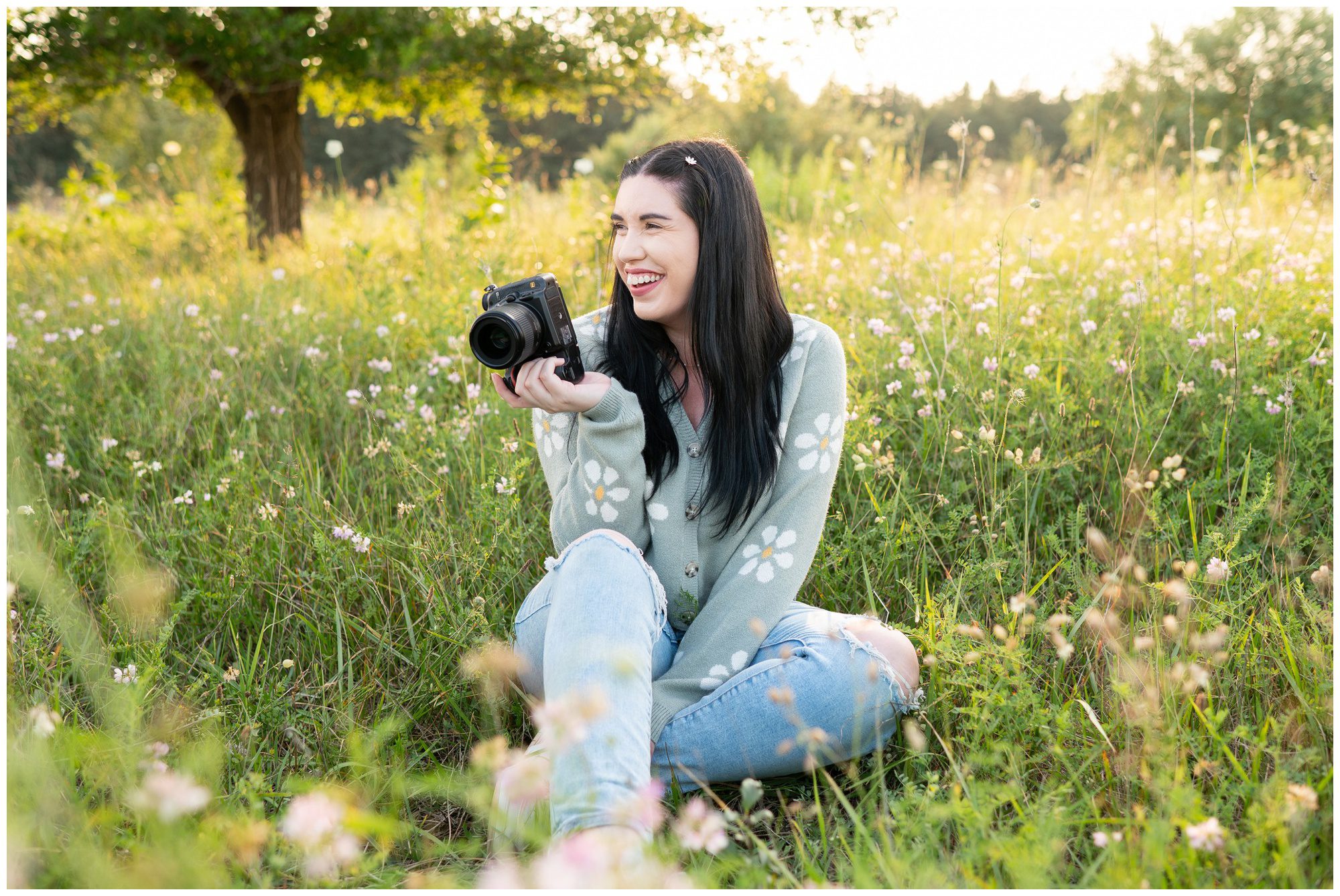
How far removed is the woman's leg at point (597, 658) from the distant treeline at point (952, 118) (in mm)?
2469

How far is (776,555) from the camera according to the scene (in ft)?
5.98

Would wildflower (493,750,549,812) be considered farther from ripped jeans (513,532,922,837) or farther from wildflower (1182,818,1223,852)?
wildflower (1182,818,1223,852)

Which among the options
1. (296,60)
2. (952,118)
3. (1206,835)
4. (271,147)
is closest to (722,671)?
(1206,835)

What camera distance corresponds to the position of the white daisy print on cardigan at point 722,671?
1.72m

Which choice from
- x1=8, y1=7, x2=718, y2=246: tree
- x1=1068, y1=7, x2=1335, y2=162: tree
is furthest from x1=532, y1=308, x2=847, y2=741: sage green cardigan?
x1=1068, y1=7, x2=1335, y2=162: tree

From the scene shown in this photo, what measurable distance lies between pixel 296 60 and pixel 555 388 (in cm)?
491

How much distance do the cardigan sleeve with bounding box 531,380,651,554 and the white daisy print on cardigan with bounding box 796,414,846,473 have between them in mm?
330

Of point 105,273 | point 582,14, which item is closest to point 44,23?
point 105,273

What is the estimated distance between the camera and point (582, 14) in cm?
567

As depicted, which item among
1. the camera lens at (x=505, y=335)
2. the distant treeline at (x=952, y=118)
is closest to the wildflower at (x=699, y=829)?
the camera lens at (x=505, y=335)

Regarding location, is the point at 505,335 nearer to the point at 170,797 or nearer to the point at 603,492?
the point at 603,492

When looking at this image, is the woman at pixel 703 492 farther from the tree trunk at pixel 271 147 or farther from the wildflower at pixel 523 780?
the tree trunk at pixel 271 147

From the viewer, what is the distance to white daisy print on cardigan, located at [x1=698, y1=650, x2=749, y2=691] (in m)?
1.72

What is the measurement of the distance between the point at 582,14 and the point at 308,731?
5001mm
